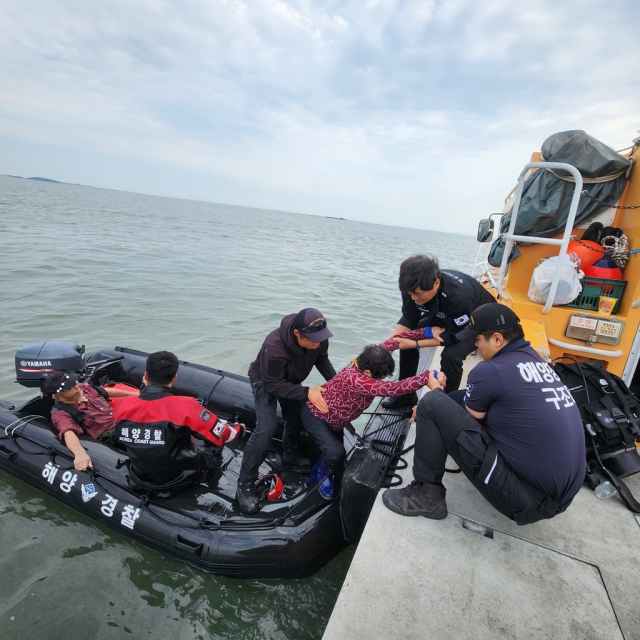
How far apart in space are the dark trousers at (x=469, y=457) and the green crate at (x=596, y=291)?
86.2 inches

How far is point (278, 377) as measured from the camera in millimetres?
3000

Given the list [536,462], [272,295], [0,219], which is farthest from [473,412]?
[0,219]

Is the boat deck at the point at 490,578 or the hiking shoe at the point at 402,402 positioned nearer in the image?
the boat deck at the point at 490,578

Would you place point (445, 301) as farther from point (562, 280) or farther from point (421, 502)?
point (421, 502)

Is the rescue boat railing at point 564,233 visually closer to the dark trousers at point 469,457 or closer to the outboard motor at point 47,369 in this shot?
the dark trousers at point 469,457

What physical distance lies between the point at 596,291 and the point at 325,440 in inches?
109

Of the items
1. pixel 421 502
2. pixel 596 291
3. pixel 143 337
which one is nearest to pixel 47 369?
pixel 421 502

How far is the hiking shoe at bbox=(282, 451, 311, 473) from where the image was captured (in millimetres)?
3543

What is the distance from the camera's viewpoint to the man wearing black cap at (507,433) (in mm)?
1959

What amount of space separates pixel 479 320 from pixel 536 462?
0.77 metres

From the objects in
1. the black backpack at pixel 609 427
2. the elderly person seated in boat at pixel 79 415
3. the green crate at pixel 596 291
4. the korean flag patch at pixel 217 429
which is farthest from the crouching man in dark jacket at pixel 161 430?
the green crate at pixel 596 291

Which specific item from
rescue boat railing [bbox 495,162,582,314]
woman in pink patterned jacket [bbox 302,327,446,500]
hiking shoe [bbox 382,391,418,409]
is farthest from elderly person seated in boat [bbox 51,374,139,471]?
rescue boat railing [bbox 495,162,582,314]

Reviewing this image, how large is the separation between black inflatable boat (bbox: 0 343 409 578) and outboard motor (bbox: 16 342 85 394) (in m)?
0.11

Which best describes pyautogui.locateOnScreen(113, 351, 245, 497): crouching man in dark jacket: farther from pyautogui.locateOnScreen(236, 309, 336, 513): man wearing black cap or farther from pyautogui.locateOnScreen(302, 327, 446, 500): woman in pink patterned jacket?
pyautogui.locateOnScreen(302, 327, 446, 500): woman in pink patterned jacket
